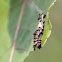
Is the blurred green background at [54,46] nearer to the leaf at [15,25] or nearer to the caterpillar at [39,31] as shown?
the leaf at [15,25]

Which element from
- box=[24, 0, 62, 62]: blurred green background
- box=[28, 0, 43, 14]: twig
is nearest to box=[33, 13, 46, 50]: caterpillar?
box=[28, 0, 43, 14]: twig

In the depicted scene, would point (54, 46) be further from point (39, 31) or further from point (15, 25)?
point (39, 31)

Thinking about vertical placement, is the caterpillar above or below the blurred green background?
below

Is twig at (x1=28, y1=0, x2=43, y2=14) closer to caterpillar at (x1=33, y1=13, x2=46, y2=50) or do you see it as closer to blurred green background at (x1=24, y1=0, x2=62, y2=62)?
caterpillar at (x1=33, y1=13, x2=46, y2=50)

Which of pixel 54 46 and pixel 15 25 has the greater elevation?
pixel 54 46

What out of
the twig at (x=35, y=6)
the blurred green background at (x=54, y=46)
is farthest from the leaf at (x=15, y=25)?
the blurred green background at (x=54, y=46)

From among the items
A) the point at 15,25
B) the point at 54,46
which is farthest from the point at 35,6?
the point at 54,46

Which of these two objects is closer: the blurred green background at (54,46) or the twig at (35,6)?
the twig at (35,6)

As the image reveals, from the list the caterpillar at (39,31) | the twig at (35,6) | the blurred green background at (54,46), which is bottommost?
the caterpillar at (39,31)
